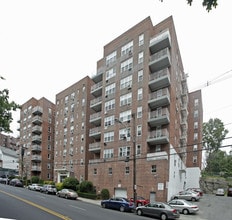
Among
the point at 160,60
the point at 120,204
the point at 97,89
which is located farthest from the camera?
the point at 97,89

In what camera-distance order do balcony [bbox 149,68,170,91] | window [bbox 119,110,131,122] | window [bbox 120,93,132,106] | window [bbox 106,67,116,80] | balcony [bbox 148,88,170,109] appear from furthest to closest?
window [bbox 106,67,116,80]
window [bbox 120,93,132,106]
window [bbox 119,110,131,122]
balcony [bbox 149,68,170,91]
balcony [bbox 148,88,170,109]

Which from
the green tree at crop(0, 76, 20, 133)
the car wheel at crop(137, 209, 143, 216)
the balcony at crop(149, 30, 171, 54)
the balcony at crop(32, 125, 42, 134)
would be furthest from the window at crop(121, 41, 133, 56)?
the balcony at crop(32, 125, 42, 134)

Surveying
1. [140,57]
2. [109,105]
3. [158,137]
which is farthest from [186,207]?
[109,105]

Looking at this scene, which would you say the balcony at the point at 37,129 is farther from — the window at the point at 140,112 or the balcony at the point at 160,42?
the balcony at the point at 160,42

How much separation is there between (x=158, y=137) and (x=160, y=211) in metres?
17.3

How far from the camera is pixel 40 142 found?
283 feet

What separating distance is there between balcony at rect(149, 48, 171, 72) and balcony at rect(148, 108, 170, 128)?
642 cm

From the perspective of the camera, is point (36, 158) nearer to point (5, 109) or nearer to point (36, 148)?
point (36, 148)

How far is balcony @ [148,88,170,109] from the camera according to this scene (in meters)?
42.6

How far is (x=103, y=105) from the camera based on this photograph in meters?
53.9

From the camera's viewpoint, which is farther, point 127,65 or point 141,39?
point 127,65

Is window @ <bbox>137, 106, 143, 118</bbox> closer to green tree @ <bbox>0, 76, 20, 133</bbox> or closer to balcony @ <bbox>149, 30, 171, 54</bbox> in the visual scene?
balcony @ <bbox>149, 30, 171, 54</bbox>

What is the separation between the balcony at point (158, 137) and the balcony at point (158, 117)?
5.07 ft

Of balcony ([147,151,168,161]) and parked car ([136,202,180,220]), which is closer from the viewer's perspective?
parked car ([136,202,180,220])
